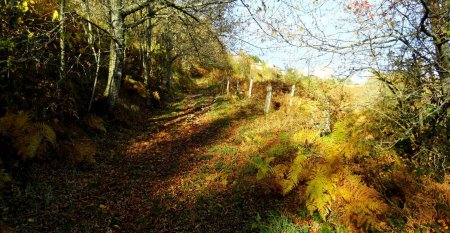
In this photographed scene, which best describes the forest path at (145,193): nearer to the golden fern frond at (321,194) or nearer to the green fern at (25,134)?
the green fern at (25,134)

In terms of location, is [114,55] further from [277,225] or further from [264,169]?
[277,225]

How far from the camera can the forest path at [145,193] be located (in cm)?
558

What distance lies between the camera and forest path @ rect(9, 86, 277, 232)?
5578 mm

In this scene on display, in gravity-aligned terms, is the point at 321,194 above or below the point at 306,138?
below

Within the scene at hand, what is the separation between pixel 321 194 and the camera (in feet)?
17.7

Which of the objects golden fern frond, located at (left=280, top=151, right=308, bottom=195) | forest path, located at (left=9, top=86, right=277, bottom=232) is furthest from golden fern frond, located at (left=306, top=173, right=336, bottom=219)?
forest path, located at (left=9, top=86, right=277, bottom=232)

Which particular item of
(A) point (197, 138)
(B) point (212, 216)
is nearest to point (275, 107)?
(A) point (197, 138)

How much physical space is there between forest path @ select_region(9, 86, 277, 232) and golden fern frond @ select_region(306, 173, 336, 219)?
3.29 ft

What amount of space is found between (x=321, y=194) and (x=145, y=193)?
12.4ft

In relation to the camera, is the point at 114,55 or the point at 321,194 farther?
the point at 114,55

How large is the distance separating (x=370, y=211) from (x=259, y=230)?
1858 mm

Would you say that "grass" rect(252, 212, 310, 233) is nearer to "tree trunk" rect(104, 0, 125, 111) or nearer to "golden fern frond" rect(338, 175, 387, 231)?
"golden fern frond" rect(338, 175, 387, 231)

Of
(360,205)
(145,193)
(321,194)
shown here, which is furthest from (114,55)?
(360,205)

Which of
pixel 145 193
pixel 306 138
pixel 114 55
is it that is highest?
pixel 114 55
